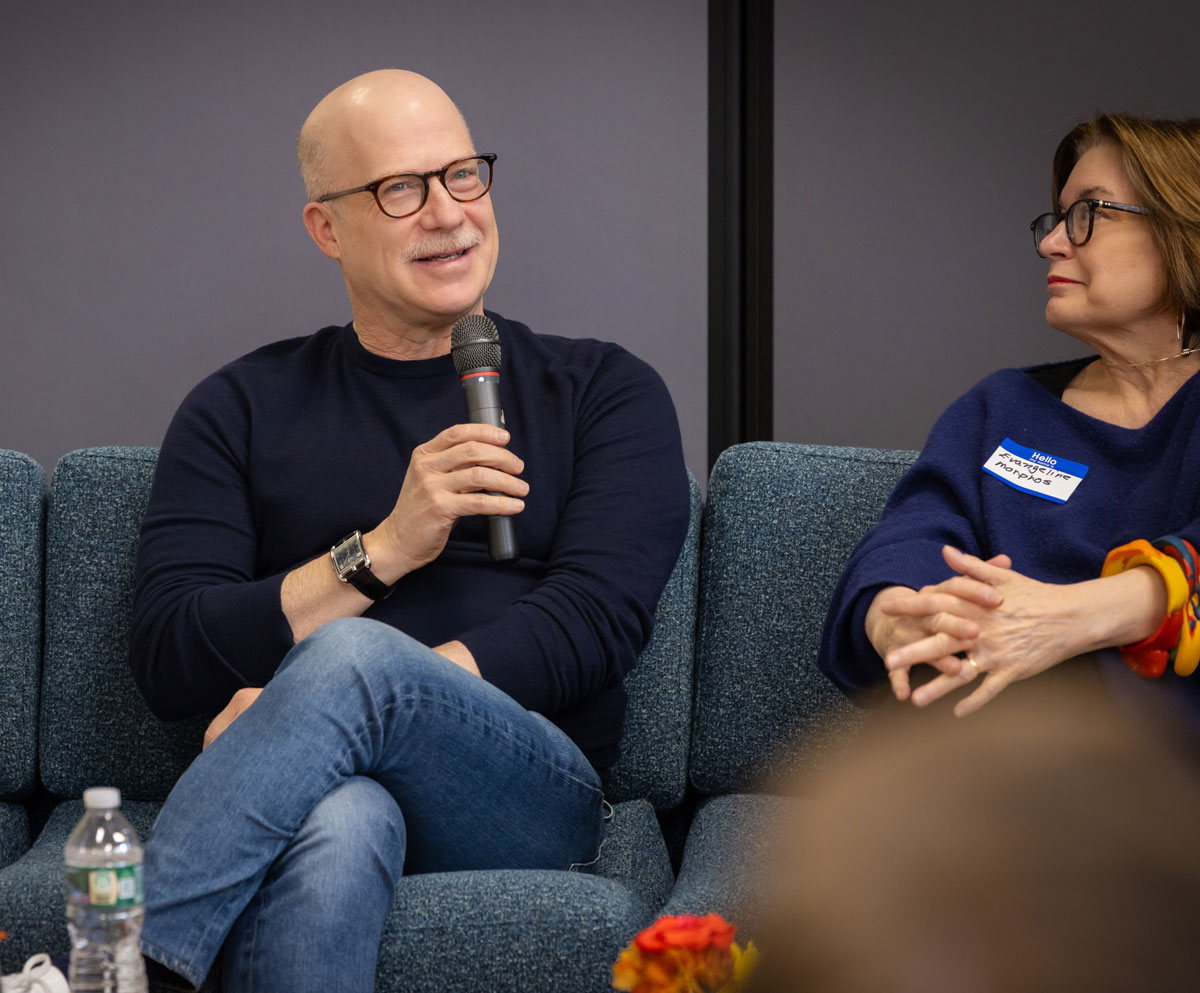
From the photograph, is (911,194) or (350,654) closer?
(350,654)

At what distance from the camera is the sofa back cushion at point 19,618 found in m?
1.91

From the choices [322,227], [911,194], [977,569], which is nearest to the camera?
[977,569]

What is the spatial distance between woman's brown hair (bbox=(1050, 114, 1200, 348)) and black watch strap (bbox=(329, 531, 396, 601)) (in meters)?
1.05

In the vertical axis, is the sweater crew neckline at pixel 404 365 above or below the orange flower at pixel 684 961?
above

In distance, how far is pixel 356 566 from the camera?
1.65m

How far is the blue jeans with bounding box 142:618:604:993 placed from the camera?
124cm

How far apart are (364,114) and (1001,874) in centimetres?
138

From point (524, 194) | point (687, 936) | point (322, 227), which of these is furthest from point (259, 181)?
point (687, 936)

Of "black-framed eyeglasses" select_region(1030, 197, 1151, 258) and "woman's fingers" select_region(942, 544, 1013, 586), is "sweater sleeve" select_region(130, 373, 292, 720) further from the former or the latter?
"black-framed eyeglasses" select_region(1030, 197, 1151, 258)

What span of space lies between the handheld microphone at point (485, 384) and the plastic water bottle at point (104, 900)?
558 millimetres

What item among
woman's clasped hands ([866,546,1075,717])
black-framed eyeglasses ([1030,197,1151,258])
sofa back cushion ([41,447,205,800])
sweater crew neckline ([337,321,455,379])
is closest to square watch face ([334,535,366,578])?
sweater crew neckline ([337,321,455,379])

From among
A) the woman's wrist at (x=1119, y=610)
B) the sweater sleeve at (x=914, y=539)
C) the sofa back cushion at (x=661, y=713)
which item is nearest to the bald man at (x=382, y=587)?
the sofa back cushion at (x=661, y=713)

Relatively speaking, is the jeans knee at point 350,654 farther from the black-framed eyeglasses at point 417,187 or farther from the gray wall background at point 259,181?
the gray wall background at point 259,181

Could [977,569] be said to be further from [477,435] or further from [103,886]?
[103,886]
